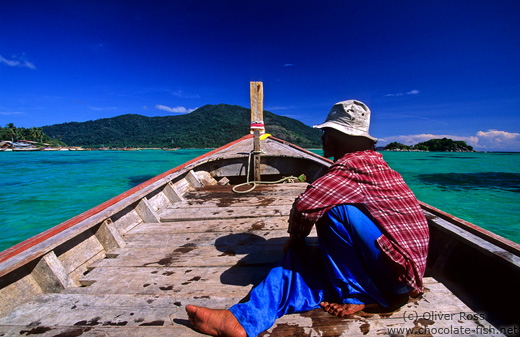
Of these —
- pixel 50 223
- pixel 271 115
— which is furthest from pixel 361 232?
pixel 271 115

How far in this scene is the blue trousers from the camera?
1.11 m

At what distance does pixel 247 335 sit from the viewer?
1.07 m

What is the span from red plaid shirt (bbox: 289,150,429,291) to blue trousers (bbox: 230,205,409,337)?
0.19ft

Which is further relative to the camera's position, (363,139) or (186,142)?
(186,142)

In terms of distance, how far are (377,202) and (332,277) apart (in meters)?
0.47

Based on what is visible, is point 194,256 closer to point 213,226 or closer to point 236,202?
point 213,226

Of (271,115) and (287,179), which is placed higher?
(271,115)

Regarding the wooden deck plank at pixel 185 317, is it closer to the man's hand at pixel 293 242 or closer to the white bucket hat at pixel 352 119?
the man's hand at pixel 293 242

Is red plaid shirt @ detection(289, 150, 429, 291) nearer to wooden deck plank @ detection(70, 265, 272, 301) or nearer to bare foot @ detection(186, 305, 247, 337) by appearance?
bare foot @ detection(186, 305, 247, 337)

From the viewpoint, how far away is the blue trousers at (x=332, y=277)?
43.6 inches

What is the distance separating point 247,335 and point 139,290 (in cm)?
85

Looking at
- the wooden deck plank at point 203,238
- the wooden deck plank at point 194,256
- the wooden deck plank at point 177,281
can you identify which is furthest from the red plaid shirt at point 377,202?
the wooden deck plank at point 203,238

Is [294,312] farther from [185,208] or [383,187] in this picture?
[185,208]

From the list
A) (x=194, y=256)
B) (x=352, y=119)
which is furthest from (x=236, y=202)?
(x=352, y=119)
